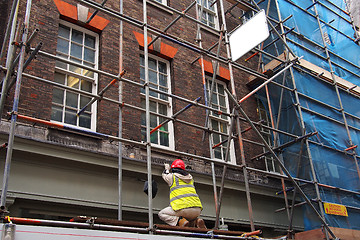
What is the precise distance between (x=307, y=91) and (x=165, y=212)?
6.41m

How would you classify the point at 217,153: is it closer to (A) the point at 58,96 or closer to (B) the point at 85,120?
(B) the point at 85,120

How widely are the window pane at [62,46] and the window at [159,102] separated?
6.25 feet

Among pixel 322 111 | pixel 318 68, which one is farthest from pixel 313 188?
pixel 318 68

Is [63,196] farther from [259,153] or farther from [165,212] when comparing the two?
[259,153]

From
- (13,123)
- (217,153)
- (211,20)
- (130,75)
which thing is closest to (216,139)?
(217,153)

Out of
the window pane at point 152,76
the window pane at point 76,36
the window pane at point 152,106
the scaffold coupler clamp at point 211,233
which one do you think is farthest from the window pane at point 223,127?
the scaffold coupler clamp at point 211,233

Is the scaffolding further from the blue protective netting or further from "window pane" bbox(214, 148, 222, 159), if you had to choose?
"window pane" bbox(214, 148, 222, 159)

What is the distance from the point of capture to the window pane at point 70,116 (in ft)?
28.3

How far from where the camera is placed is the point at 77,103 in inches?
352

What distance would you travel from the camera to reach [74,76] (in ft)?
29.6

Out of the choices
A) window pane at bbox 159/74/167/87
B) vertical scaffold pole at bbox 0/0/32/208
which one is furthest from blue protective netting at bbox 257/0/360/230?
vertical scaffold pole at bbox 0/0/32/208

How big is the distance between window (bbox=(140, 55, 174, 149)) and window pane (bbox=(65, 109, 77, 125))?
68.5 inches

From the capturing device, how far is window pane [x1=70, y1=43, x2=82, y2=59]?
9.42 m

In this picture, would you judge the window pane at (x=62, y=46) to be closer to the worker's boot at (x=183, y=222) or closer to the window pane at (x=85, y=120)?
the window pane at (x=85, y=120)
